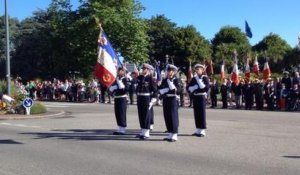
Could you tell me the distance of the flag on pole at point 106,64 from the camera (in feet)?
51.2

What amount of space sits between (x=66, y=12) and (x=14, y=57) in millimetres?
23118

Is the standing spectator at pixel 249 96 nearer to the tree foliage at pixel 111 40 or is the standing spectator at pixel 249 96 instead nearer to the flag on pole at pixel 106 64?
the flag on pole at pixel 106 64

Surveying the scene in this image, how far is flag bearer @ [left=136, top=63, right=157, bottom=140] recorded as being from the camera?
45.8 feet

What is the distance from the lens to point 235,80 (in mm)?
28984

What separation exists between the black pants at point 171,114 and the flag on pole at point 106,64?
7.97 ft

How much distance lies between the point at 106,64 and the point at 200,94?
3.35 metres

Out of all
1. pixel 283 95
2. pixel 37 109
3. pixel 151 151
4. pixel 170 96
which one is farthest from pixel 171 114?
pixel 283 95

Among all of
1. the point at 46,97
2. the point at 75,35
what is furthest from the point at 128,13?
the point at 46,97

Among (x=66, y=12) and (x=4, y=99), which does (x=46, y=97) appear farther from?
(x=4, y=99)

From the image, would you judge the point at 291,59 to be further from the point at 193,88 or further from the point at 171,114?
the point at 171,114

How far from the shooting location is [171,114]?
1349cm

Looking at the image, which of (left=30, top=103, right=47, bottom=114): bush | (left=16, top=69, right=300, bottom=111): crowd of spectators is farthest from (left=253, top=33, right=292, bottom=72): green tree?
(left=30, top=103, right=47, bottom=114): bush

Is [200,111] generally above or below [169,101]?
below

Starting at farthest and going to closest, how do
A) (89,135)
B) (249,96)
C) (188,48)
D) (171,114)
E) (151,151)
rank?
1. (188,48)
2. (249,96)
3. (89,135)
4. (171,114)
5. (151,151)
